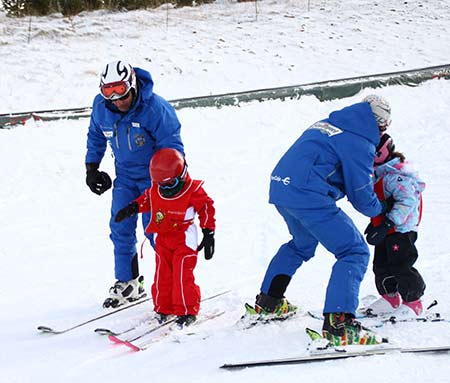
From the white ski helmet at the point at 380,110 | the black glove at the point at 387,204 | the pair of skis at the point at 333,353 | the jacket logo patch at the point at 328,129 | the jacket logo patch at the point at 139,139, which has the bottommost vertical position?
the pair of skis at the point at 333,353

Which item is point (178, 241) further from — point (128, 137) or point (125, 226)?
point (128, 137)

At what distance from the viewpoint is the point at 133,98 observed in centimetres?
520

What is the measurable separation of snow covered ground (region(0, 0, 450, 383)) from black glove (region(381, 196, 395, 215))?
0.77 metres

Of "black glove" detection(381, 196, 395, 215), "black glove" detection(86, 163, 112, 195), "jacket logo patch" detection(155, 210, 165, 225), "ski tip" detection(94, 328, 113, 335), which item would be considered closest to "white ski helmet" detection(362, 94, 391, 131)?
"black glove" detection(381, 196, 395, 215)

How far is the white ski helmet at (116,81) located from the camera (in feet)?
16.6

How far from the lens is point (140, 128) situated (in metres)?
5.25

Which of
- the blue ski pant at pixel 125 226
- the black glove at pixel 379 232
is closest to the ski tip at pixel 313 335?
the black glove at pixel 379 232

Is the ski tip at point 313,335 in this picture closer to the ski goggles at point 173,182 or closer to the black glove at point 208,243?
the black glove at point 208,243

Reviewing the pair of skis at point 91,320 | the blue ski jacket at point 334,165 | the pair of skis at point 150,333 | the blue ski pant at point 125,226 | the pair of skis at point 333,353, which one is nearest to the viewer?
the pair of skis at point 333,353

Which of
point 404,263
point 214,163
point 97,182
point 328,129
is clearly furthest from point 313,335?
point 214,163

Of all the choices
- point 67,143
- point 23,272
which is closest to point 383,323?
point 23,272

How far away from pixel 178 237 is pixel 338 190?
1.16 m

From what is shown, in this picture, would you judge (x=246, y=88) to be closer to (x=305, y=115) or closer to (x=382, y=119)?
(x=305, y=115)

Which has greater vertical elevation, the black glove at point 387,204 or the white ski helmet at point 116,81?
the white ski helmet at point 116,81
